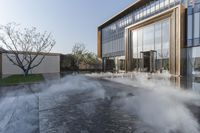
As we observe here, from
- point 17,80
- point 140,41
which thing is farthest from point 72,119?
point 140,41

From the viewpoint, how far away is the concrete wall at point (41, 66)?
27.5 meters

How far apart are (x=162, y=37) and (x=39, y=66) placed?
2312cm

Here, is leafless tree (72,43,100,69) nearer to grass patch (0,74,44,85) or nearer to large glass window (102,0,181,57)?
large glass window (102,0,181,57)

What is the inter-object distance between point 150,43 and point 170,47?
4348 mm

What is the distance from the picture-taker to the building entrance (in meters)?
24.0

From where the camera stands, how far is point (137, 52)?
89.9ft

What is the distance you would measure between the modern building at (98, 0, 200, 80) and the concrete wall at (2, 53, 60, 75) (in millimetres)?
13785

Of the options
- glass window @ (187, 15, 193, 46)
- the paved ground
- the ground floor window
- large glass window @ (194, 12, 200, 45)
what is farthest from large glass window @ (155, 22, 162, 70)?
the paved ground

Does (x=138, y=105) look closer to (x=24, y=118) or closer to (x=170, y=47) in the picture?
Result: (x=24, y=118)

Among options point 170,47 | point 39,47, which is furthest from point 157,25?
point 39,47

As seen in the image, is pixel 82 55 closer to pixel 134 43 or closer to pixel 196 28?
pixel 134 43

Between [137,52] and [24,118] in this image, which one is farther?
[137,52]

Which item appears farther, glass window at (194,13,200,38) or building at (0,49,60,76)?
building at (0,49,60,76)

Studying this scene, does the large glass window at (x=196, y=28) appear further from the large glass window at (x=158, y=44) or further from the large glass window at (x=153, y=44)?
the large glass window at (x=158, y=44)
